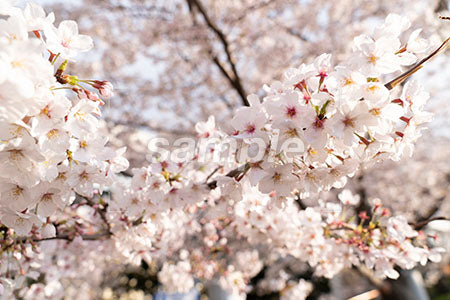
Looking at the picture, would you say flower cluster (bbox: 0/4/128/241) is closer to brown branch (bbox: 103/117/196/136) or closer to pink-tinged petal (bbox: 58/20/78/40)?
pink-tinged petal (bbox: 58/20/78/40)

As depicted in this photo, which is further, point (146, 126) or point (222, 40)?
point (146, 126)

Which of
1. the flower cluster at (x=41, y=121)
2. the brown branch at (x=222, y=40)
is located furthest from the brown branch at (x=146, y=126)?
the flower cluster at (x=41, y=121)

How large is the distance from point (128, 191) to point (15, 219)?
0.64 meters

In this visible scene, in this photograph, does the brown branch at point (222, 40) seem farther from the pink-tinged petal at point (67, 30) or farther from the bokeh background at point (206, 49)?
the pink-tinged petal at point (67, 30)

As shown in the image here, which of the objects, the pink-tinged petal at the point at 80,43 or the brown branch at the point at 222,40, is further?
the brown branch at the point at 222,40

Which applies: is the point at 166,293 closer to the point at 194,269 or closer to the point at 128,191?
the point at 194,269

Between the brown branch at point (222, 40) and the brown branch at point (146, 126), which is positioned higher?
the brown branch at point (222, 40)

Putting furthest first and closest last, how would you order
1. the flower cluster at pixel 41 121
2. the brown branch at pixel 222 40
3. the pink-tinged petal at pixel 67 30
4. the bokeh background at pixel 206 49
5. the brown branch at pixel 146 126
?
the brown branch at pixel 146 126 < the bokeh background at pixel 206 49 < the brown branch at pixel 222 40 < the pink-tinged petal at pixel 67 30 < the flower cluster at pixel 41 121

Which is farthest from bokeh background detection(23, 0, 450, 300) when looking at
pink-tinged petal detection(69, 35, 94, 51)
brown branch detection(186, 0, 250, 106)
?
pink-tinged petal detection(69, 35, 94, 51)

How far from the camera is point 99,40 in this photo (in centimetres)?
590

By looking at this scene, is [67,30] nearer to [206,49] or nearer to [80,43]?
[80,43]

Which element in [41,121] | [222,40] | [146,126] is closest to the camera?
[41,121]

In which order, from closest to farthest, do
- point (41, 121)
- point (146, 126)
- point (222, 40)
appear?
1. point (41, 121)
2. point (222, 40)
3. point (146, 126)

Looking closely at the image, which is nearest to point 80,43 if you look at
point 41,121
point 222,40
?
point 41,121
